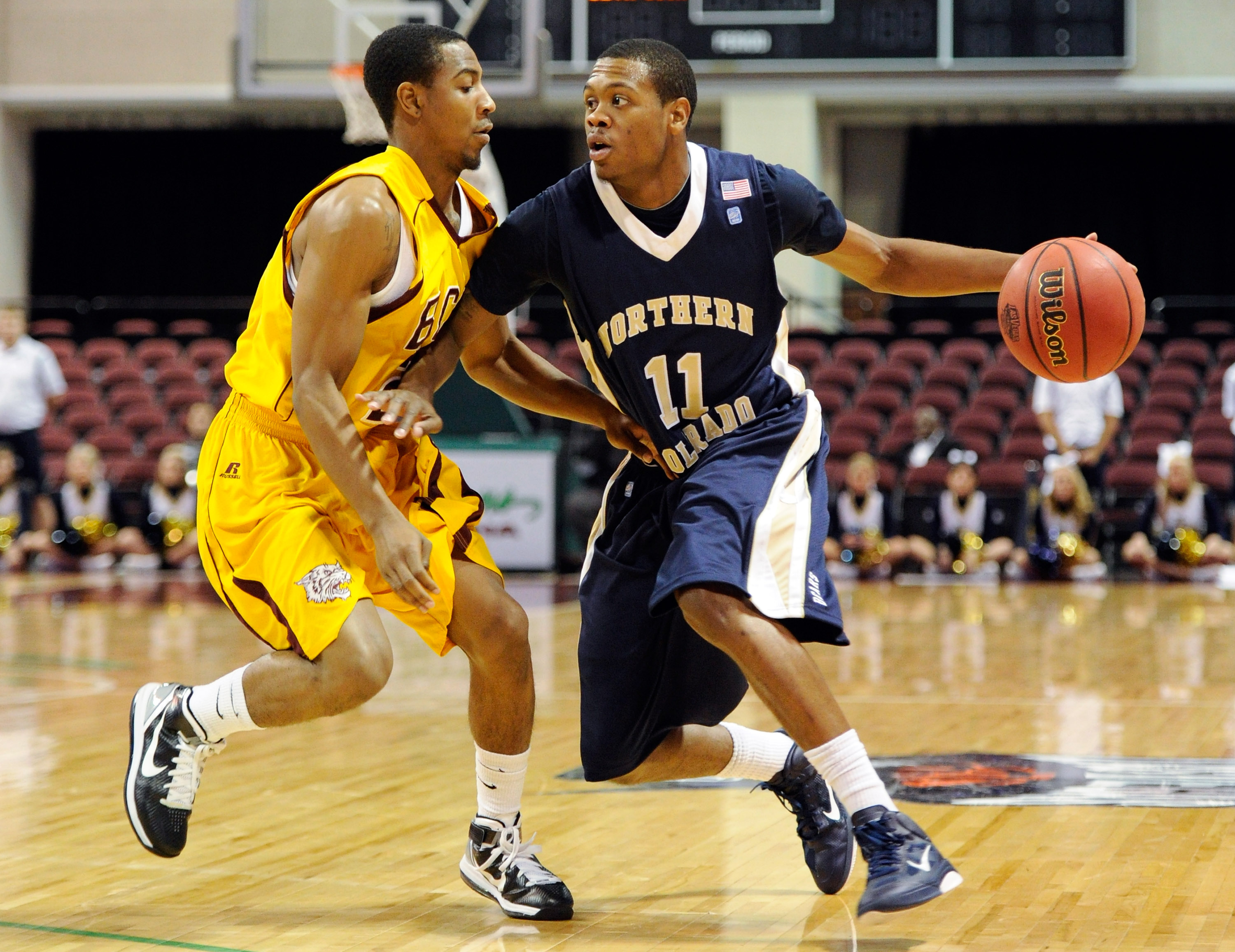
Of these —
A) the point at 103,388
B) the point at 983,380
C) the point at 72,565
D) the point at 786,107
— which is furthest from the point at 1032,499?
the point at 103,388

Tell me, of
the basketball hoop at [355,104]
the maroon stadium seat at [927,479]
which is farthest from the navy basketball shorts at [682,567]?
the maroon stadium seat at [927,479]

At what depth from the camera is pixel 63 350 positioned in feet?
51.2

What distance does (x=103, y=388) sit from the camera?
15.2m

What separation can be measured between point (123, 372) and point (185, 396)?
111 centimetres

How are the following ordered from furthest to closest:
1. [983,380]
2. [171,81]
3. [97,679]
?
[171,81] → [983,380] → [97,679]

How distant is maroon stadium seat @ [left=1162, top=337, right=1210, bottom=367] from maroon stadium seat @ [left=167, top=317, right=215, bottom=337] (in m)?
10.1

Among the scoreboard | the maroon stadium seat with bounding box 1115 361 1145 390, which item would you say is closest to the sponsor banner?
the scoreboard

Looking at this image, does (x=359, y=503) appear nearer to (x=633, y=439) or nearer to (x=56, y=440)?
(x=633, y=439)

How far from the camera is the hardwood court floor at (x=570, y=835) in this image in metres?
2.91

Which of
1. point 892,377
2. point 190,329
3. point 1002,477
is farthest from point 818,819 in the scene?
point 190,329

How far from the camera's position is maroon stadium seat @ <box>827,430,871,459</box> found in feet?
41.7

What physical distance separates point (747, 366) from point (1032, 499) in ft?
31.2

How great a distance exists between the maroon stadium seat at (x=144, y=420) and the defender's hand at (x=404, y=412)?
1161 cm

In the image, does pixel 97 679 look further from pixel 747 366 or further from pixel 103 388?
pixel 103 388
